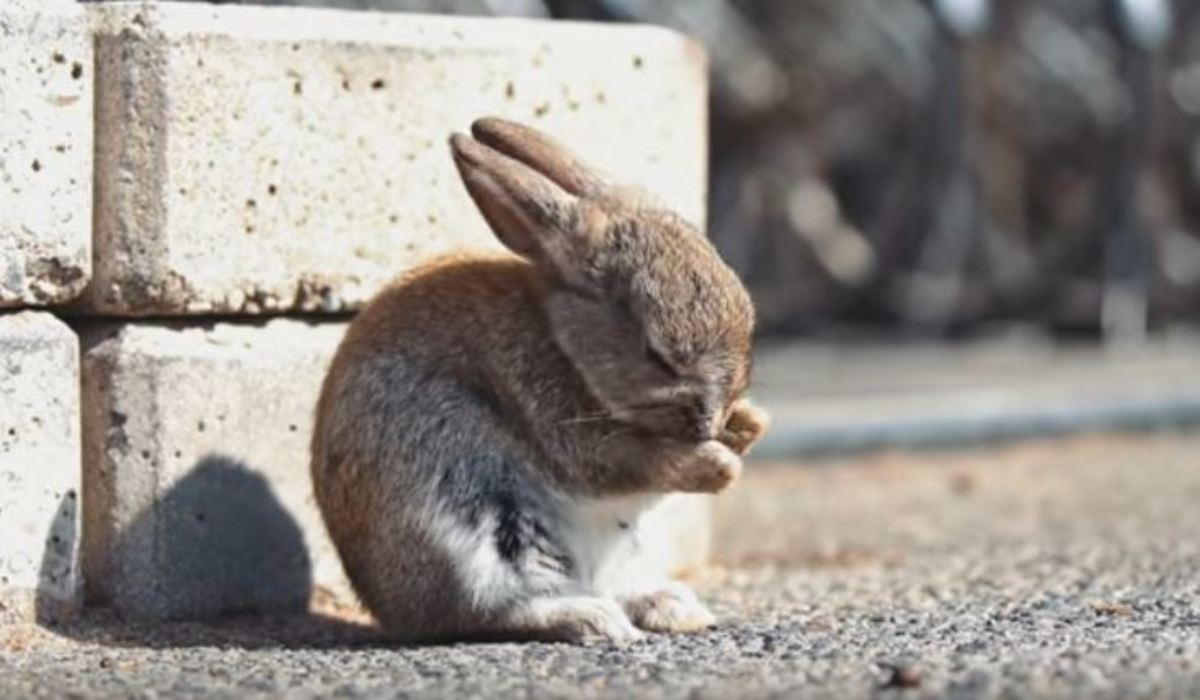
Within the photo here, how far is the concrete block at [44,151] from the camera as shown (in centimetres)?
610

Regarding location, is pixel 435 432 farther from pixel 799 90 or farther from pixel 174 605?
pixel 799 90

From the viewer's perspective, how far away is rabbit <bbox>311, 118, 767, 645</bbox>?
591 cm

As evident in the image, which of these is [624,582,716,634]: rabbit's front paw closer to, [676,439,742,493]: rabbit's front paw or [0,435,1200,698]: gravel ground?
[0,435,1200,698]: gravel ground

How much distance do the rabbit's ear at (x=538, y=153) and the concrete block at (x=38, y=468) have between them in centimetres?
102

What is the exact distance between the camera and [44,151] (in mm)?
6176

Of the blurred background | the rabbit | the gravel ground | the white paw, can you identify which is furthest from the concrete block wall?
the blurred background

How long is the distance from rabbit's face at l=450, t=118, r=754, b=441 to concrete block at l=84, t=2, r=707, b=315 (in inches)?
25.1

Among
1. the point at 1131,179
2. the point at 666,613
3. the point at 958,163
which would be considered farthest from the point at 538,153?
the point at 1131,179

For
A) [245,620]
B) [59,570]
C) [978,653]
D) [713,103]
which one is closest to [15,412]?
[59,570]

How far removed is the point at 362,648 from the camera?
19.7 feet

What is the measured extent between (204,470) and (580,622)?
113cm

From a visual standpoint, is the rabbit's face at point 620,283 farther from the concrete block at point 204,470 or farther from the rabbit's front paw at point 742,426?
the concrete block at point 204,470

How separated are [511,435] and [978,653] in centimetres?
115

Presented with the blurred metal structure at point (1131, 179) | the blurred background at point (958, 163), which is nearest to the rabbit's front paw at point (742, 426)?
the blurred background at point (958, 163)
